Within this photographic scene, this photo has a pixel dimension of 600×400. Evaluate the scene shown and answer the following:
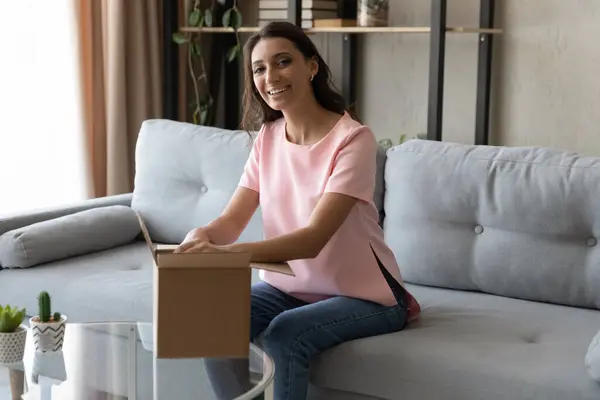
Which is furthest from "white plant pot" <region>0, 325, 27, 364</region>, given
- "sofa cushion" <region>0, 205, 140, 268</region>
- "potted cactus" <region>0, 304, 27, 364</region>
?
"sofa cushion" <region>0, 205, 140, 268</region>

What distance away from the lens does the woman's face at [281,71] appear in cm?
218

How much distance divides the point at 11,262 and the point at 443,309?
3.94ft

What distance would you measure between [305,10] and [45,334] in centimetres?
161

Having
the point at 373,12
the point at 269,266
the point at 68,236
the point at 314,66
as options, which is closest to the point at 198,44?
the point at 373,12

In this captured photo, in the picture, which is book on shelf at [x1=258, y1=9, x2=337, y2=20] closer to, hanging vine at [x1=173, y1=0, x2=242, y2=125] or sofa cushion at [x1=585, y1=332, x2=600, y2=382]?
hanging vine at [x1=173, y1=0, x2=242, y2=125]

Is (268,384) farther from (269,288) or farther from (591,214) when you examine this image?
(591,214)

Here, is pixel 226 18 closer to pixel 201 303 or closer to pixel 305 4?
pixel 305 4

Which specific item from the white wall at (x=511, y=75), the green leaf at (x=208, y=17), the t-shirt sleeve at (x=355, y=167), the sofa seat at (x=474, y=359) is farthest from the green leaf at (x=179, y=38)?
the sofa seat at (x=474, y=359)

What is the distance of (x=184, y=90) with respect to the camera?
3.66 m

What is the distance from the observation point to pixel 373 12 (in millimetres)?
3088

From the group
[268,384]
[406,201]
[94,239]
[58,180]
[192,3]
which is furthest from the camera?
[192,3]

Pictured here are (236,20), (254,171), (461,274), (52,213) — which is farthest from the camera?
(236,20)

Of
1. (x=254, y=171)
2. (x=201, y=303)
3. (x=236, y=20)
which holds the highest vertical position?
A: (x=236, y=20)

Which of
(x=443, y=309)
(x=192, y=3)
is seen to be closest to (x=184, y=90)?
(x=192, y=3)
